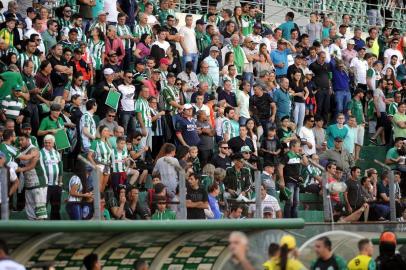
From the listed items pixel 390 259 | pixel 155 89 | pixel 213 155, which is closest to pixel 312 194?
pixel 213 155

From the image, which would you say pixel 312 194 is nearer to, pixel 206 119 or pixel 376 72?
pixel 206 119

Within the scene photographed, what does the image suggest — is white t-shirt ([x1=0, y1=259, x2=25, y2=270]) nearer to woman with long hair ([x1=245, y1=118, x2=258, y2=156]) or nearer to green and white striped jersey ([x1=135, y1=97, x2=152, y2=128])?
green and white striped jersey ([x1=135, y1=97, x2=152, y2=128])

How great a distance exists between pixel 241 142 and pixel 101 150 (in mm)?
3737

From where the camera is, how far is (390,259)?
17891 mm

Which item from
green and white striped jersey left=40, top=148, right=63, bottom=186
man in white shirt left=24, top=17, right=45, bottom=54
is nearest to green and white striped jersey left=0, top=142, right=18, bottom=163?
green and white striped jersey left=40, top=148, right=63, bottom=186

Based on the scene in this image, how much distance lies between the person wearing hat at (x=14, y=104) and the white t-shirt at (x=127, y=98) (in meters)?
2.36

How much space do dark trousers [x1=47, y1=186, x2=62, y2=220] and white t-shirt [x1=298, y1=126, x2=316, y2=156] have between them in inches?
298

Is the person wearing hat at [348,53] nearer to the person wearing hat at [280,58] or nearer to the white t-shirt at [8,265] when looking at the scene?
the person wearing hat at [280,58]

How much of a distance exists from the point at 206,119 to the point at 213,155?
85 centimetres

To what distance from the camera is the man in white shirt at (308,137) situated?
26.9 meters

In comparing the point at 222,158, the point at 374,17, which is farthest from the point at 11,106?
the point at 374,17

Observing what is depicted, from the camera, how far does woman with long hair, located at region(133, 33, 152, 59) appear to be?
26.9m

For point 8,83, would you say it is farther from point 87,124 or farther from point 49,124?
point 87,124

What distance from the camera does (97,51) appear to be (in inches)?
1026
